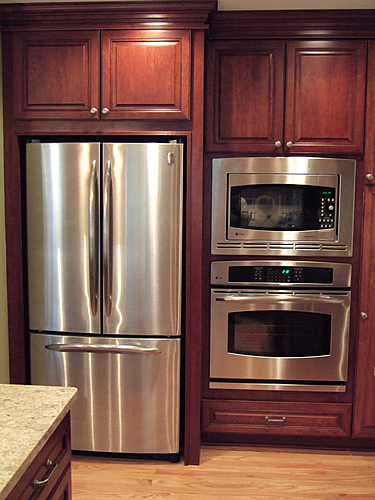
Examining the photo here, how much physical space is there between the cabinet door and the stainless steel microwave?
0.12m

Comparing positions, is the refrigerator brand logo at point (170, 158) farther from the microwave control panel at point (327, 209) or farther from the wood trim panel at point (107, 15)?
the microwave control panel at point (327, 209)

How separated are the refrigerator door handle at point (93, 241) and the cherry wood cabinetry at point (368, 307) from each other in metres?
1.45

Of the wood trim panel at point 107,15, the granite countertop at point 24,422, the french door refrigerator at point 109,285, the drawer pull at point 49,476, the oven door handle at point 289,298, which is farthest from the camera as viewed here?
the oven door handle at point 289,298

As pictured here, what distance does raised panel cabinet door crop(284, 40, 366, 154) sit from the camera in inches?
98.0

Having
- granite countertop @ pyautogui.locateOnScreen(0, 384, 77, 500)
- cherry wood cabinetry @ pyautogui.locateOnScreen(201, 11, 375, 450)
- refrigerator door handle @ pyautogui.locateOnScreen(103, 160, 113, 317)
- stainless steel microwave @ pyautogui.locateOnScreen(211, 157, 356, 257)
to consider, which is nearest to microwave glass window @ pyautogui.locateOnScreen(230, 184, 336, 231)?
stainless steel microwave @ pyautogui.locateOnScreen(211, 157, 356, 257)

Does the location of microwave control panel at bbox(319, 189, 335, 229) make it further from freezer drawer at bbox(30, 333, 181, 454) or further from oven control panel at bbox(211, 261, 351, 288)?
freezer drawer at bbox(30, 333, 181, 454)

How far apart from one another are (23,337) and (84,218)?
0.74 meters

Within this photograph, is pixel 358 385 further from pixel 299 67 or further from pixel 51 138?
pixel 51 138

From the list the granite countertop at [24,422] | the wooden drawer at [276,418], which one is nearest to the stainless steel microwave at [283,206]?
the wooden drawer at [276,418]

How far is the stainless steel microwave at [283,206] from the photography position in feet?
8.30

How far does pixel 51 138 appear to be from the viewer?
8.29 ft

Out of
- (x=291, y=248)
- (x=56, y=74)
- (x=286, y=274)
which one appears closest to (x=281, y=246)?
(x=291, y=248)

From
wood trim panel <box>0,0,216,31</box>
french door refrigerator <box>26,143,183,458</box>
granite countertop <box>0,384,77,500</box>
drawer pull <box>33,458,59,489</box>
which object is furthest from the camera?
french door refrigerator <box>26,143,183,458</box>

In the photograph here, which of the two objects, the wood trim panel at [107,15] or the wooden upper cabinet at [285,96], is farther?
the wooden upper cabinet at [285,96]
